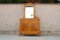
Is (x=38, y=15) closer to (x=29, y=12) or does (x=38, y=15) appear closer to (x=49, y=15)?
(x=49, y=15)

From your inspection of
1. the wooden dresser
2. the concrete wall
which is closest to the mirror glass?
the wooden dresser

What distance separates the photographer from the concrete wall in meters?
9.86

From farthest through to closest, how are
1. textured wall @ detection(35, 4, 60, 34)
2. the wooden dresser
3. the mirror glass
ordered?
textured wall @ detection(35, 4, 60, 34), the mirror glass, the wooden dresser

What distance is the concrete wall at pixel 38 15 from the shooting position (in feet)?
32.3

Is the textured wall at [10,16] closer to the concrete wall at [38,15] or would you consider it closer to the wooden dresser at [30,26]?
the concrete wall at [38,15]

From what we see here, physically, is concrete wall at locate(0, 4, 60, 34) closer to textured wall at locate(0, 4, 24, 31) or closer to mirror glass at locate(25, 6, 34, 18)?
textured wall at locate(0, 4, 24, 31)

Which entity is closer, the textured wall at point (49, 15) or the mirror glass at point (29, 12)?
the mirror glass at point (29, 12)

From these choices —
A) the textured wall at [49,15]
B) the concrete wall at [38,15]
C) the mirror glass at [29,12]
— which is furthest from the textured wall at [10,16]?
the textured wall at [49,15]

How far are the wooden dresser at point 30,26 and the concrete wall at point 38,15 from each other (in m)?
0.80

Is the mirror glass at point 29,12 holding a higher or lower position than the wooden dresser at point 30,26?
higher

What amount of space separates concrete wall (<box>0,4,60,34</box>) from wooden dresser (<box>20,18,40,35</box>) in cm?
80

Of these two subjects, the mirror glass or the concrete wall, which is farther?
the concrete wall

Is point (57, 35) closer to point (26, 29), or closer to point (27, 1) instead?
point (26, 29)

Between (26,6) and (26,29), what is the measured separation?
1031 mm
